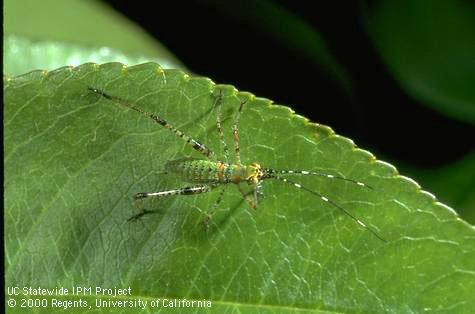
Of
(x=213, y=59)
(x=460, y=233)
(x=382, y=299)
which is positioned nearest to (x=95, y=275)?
(x=382, y=299)

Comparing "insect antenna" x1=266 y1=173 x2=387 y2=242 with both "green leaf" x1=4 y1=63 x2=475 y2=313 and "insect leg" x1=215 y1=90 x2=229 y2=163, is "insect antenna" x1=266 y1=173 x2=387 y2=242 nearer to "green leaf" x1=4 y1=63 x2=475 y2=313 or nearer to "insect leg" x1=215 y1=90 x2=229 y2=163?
"green leaf" x1=4 y1=63 x2=475 y2=313

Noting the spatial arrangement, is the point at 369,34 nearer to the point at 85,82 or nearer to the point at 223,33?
the point at 223,33

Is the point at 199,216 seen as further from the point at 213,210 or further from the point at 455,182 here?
the point at 455,182

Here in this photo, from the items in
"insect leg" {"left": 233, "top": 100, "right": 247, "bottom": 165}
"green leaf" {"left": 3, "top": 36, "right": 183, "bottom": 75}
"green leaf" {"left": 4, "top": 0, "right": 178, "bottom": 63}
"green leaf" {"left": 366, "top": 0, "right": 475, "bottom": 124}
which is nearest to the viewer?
"insect leg" {"left": 233, "top": 100, "right": 247, "bottom": 165}

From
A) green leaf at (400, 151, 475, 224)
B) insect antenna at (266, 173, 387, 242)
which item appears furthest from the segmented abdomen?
green leaf at (400, 151, 475, 224)

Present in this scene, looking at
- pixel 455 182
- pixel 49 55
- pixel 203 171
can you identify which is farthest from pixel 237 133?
pixel 455 182

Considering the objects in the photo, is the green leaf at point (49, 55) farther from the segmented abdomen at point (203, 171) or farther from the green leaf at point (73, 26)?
the segmented abdomen at point (203, 171)

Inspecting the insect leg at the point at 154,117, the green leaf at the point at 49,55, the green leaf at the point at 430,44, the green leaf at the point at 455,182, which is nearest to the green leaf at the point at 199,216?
the insect leg at the point at 154,117
